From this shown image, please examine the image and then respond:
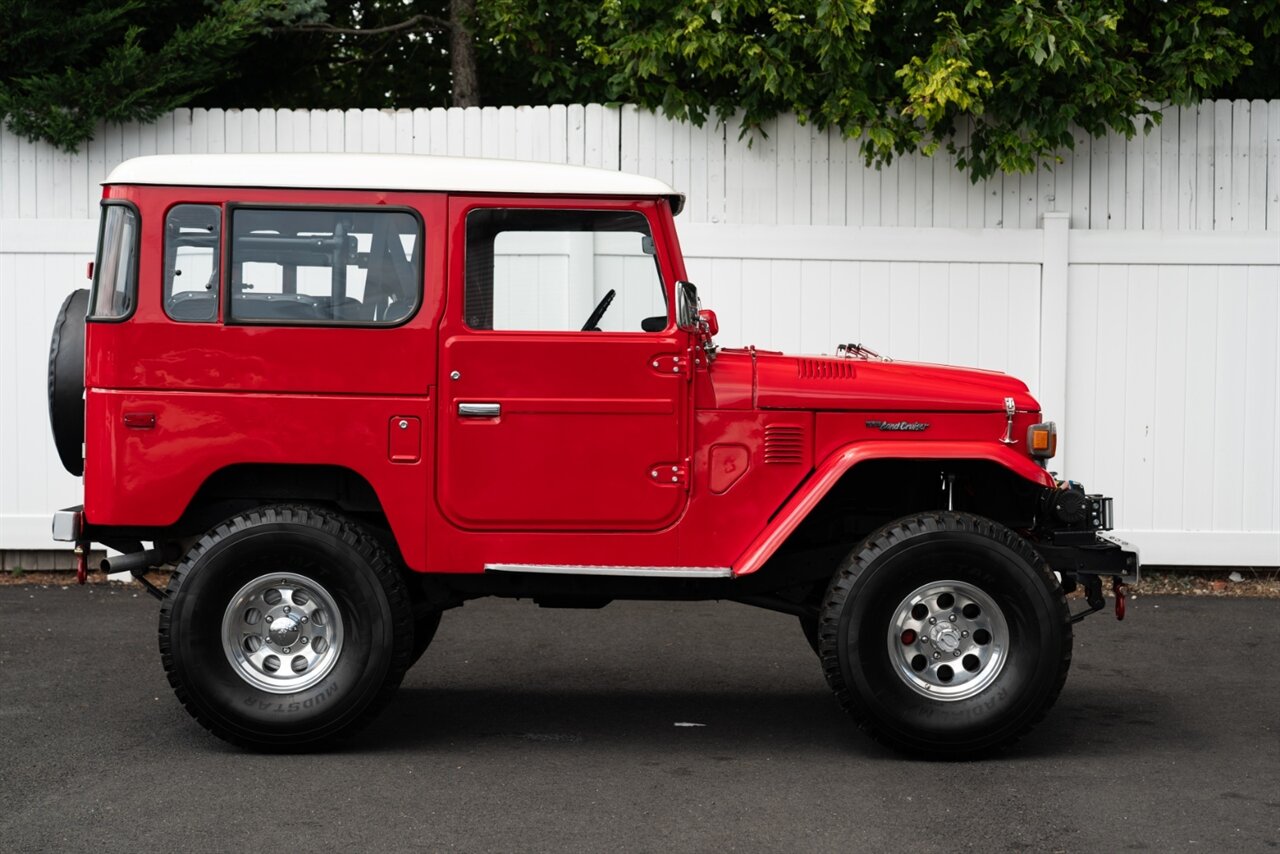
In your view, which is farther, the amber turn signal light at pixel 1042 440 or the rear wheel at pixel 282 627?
the amber turn signal light at pixel 1042 440

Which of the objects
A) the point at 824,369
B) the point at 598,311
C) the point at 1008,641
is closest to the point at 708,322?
the point at 598,311

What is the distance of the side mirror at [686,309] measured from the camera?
642cm

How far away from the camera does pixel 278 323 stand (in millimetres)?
6402

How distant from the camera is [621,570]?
645cm

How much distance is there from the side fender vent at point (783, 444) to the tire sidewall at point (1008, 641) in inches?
22.3

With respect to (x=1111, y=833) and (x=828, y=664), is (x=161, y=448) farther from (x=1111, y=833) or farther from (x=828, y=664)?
(x=1111, y=833)

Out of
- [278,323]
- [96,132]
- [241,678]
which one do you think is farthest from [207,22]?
[241,678]

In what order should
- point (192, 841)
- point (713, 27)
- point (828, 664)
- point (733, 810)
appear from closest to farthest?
point (192, 841)
point (733, 810)
point (828, 664)
point (713, 27)

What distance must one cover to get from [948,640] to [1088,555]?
73 cm

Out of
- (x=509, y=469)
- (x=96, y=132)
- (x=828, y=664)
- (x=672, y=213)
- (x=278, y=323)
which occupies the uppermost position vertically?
(x=96, y=132)

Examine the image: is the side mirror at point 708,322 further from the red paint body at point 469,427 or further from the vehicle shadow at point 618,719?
the vehicle shadow at point 618,719

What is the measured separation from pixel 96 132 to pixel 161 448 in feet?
16.6

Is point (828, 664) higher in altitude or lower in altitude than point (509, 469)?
lower

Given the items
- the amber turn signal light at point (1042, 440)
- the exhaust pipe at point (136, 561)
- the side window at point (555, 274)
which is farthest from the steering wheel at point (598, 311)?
the exhaust pipe at point (136, 561)
